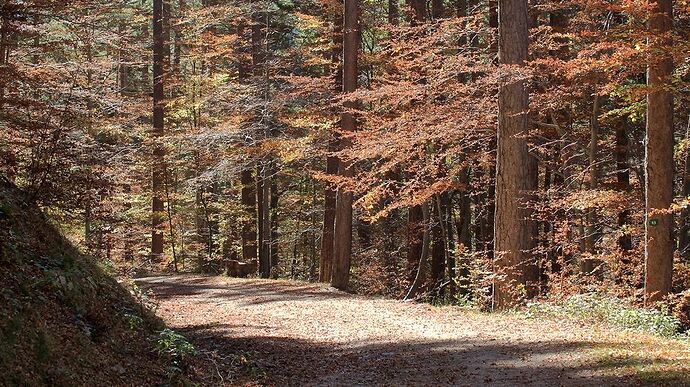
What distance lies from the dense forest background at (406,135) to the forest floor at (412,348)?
194cm

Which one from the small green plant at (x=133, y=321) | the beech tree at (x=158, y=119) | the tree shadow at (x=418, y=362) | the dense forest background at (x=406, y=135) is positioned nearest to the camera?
the tree shadow at (x=418, y=362)

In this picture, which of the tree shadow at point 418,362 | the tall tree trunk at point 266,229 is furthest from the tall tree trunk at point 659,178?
the tall tree trunk at point 266,229

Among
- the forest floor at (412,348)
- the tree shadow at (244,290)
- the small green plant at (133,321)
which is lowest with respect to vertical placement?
the tree shadow at (244,290)

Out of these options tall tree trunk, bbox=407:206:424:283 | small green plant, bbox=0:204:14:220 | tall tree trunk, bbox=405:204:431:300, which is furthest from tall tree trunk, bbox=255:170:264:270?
small green plant, bbox=0:204:14:220

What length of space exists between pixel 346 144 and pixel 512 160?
6.53 m

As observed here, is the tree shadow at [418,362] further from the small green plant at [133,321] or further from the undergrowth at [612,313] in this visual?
the undergrowth at [612,313]

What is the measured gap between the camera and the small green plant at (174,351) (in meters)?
7.15

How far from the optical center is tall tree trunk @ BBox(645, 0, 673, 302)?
452 inches

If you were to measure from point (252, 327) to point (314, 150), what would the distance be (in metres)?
8.29

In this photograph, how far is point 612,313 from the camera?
1070cm

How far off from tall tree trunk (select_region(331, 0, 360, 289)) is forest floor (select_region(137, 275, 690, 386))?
4.23 meters

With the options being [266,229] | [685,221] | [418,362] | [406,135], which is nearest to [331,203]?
[266,229]

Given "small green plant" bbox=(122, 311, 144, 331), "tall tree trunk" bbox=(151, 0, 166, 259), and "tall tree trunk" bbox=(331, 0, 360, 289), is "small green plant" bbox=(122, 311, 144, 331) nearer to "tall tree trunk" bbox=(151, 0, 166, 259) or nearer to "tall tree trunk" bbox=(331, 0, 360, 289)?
"tall tree trunk" bbox=(331, 0, 360, 289)

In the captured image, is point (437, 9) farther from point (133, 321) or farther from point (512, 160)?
point (133, 321)
